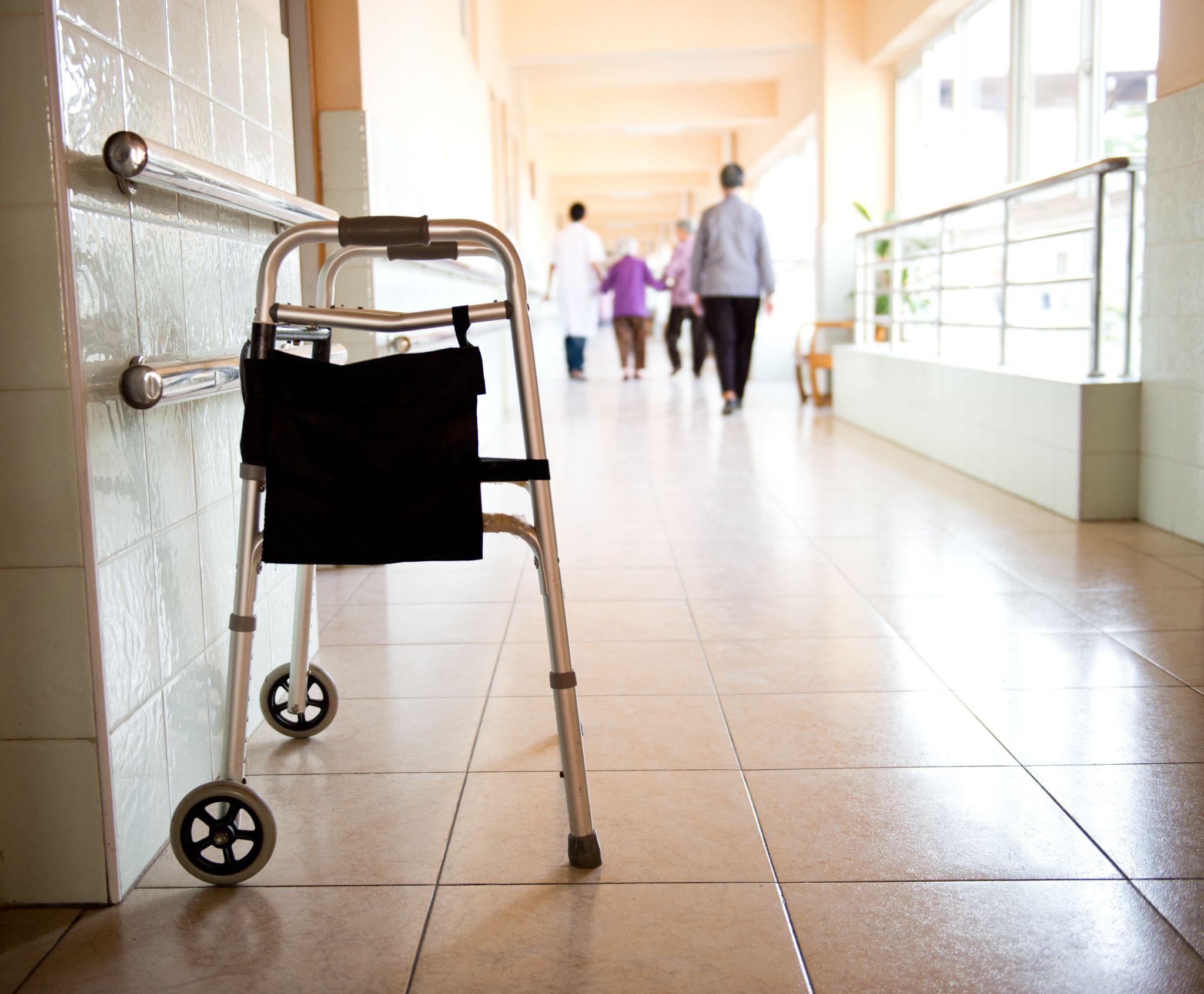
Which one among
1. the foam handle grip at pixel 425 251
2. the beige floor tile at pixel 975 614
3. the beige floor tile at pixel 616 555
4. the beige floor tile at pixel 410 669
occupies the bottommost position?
the beige floor tile at pixel 410 669

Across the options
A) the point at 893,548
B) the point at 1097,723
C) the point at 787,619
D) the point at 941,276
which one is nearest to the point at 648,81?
the point at 941,276

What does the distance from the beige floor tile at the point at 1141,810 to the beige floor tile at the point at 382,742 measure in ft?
3.14

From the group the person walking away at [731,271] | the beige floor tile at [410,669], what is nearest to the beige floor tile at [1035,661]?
the beige floor tile at [410,669]

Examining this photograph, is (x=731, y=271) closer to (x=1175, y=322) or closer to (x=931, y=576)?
(x=1175, y=322)

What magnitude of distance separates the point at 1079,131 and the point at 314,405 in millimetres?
4983

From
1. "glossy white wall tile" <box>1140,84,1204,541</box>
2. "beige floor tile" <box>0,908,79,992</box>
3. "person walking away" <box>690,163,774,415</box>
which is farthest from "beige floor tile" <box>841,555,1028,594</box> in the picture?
"person walking away" <box>690,163,774,415</box>

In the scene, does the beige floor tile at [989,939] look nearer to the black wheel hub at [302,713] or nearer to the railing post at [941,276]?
the black wheel hub at [302,713]

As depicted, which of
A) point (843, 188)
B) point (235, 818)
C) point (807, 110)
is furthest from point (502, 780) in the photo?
point (807, 110)

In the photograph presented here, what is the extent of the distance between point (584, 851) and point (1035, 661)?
50.1 inches

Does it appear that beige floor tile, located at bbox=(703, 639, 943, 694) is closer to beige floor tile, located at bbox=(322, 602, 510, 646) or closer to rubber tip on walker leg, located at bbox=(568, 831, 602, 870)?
beige floor tile, located at bbox=(322, 602, 510, 646)

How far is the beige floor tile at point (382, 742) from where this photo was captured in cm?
197

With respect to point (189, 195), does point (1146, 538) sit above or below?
below

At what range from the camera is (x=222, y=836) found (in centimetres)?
155

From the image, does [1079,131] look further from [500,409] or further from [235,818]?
[235,818]
